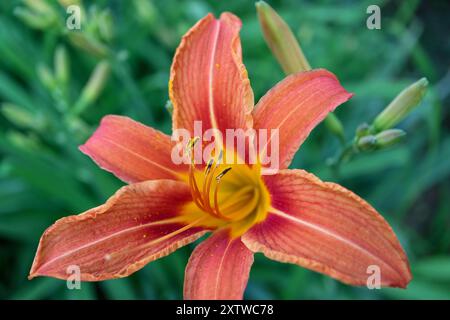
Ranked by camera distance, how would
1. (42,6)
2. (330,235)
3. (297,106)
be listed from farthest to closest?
(42,6) < (297,106) < (330,235)

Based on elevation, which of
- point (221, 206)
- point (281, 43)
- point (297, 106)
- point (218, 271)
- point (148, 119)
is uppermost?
point (148, 119)

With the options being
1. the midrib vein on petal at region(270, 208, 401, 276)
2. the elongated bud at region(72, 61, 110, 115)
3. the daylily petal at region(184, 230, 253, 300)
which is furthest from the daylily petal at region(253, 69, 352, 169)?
the elongated bud at region(72, 61, 110, 115)

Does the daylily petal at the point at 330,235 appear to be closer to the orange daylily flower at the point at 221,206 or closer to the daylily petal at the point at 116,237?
the orange daylily flower at the point at 221,206

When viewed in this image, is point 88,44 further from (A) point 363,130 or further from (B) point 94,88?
(A) point 363,130

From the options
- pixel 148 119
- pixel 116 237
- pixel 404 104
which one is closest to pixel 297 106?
pixel 404 104

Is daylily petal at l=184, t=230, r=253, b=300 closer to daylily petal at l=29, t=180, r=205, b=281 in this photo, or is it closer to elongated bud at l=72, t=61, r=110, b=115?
daylily petal at l=29, t=180, r=205, b=281
